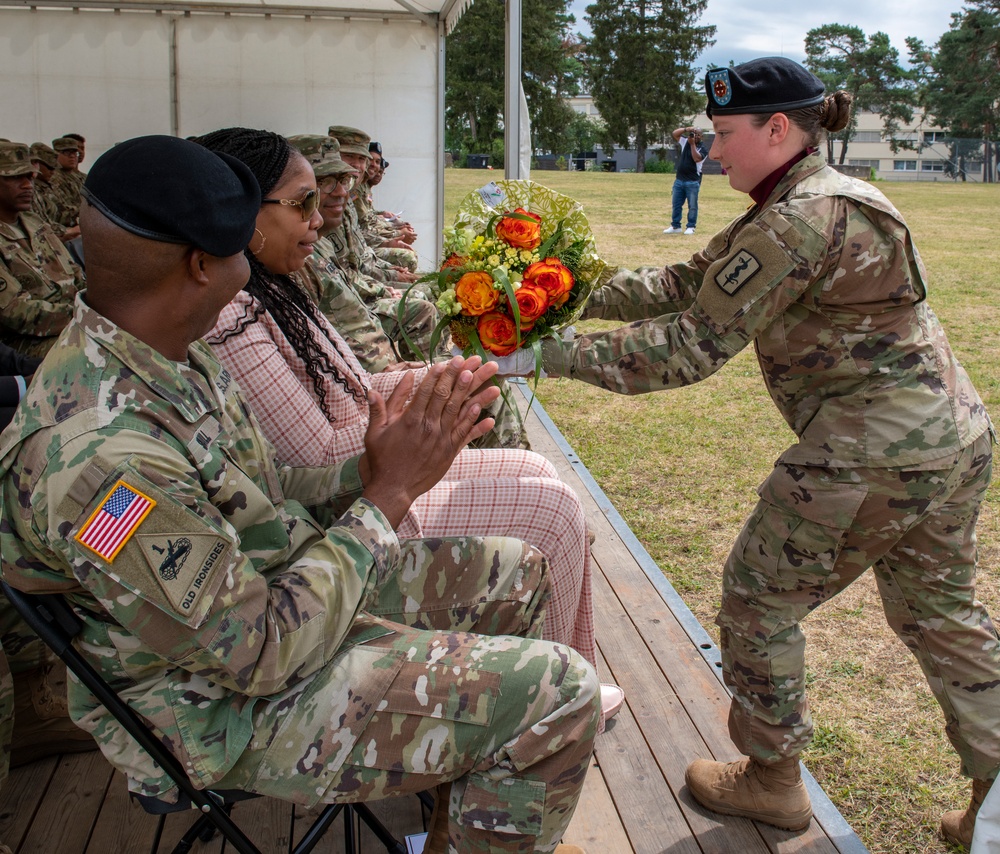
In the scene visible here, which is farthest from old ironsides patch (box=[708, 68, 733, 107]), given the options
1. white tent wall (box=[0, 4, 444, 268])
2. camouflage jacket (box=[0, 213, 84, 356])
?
white tent wall (box=[0, 4, 444, 268])

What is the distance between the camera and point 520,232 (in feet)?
8.55

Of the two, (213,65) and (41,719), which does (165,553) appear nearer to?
(41,719)

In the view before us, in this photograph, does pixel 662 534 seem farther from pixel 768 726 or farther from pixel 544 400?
pixel 544 400

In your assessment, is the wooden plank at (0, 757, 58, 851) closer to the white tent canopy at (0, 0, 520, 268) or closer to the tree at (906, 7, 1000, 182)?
the white tent canopy at (0, 0, 520, 268)

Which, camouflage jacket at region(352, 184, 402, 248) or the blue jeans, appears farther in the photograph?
the blue jeans

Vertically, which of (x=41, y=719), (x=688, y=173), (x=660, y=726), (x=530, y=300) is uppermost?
(x=688, y=173)

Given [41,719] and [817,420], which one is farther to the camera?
[41,719]

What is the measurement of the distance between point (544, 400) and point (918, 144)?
7681 centimetres

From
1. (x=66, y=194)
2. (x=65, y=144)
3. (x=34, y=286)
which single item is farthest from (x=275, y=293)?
(x=66, y=194)

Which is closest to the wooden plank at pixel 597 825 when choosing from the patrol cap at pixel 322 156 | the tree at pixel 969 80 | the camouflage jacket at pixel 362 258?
the patrol cap at pixel 322 156

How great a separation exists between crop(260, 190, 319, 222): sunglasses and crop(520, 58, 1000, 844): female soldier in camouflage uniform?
0.89 metres

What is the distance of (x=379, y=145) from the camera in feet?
30.4

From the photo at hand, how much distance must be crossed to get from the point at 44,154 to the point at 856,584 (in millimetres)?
8289

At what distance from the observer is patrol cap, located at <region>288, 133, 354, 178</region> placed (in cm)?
418
